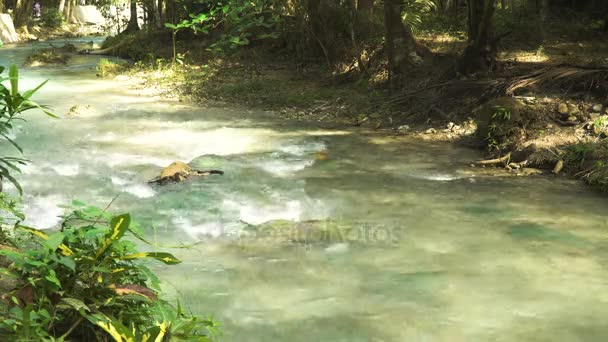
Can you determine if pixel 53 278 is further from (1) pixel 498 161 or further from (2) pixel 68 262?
(1) pixel 498 161

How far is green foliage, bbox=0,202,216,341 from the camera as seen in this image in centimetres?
216

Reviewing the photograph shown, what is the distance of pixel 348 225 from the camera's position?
5.09m

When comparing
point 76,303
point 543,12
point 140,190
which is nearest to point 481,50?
point 543,12

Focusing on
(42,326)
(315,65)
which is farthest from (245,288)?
(315,65)

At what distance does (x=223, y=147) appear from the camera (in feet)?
25.3

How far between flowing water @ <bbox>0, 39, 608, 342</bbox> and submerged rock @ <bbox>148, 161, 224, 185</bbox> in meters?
0.15

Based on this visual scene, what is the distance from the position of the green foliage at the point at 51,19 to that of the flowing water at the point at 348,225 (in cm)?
2253

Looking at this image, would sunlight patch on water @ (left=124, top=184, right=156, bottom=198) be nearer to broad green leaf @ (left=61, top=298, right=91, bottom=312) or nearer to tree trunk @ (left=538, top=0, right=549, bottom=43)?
broad green leaf @ (left=61, top=298, right=91, bottom=312)

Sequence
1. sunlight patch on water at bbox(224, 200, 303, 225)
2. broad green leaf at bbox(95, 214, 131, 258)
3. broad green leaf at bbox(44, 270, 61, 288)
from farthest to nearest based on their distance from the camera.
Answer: sunlight patch on water at bbox(224, 200, 303, 225)
broad green leaf at bbox(95, 214, 131, 258)
broad green leaf at bbox(44, 270, 61, 288)

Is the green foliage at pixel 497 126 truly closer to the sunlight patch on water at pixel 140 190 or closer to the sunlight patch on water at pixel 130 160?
the sunlight patch on water at pixel 130 160

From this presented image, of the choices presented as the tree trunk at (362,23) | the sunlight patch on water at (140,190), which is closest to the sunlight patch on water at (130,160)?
the sunlight patch on water at (140,190)

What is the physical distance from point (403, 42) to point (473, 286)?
6323 mm

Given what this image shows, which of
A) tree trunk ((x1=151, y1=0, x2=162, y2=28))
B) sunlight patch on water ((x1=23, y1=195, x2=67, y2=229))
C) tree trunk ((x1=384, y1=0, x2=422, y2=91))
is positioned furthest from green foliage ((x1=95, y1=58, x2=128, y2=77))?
sunlight patch on water ((x1=23, y1=195, x2=67, y2=229))

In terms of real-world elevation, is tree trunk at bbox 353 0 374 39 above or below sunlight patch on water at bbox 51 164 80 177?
above
